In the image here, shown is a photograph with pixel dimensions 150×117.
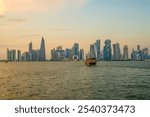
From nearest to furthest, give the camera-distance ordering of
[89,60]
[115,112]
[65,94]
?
[115,112] → [65,94] → [89,60]

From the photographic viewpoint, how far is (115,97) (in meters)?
27.2

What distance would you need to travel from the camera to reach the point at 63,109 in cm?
1622

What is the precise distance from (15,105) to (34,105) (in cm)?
115

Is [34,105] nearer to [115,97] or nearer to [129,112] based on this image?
[129,112]

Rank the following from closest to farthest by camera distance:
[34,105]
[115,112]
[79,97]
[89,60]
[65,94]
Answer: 1. [115,112]
2. [34,105]
3. [79,97]
4. [65,94]
5. [89,60]

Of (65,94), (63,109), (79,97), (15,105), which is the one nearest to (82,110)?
(63,109)

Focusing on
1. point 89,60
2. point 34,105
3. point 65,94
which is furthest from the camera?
point 89,60

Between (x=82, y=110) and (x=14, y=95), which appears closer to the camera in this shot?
(x=82, y=110)

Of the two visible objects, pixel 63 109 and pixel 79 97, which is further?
pixel 79 97

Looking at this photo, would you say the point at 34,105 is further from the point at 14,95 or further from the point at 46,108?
the point at 14,95

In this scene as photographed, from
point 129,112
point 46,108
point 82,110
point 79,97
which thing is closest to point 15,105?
point 46,108

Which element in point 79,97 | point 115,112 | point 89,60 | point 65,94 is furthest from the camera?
point 89,60

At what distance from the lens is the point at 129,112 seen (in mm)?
15625

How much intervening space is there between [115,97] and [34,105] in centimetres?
1223
